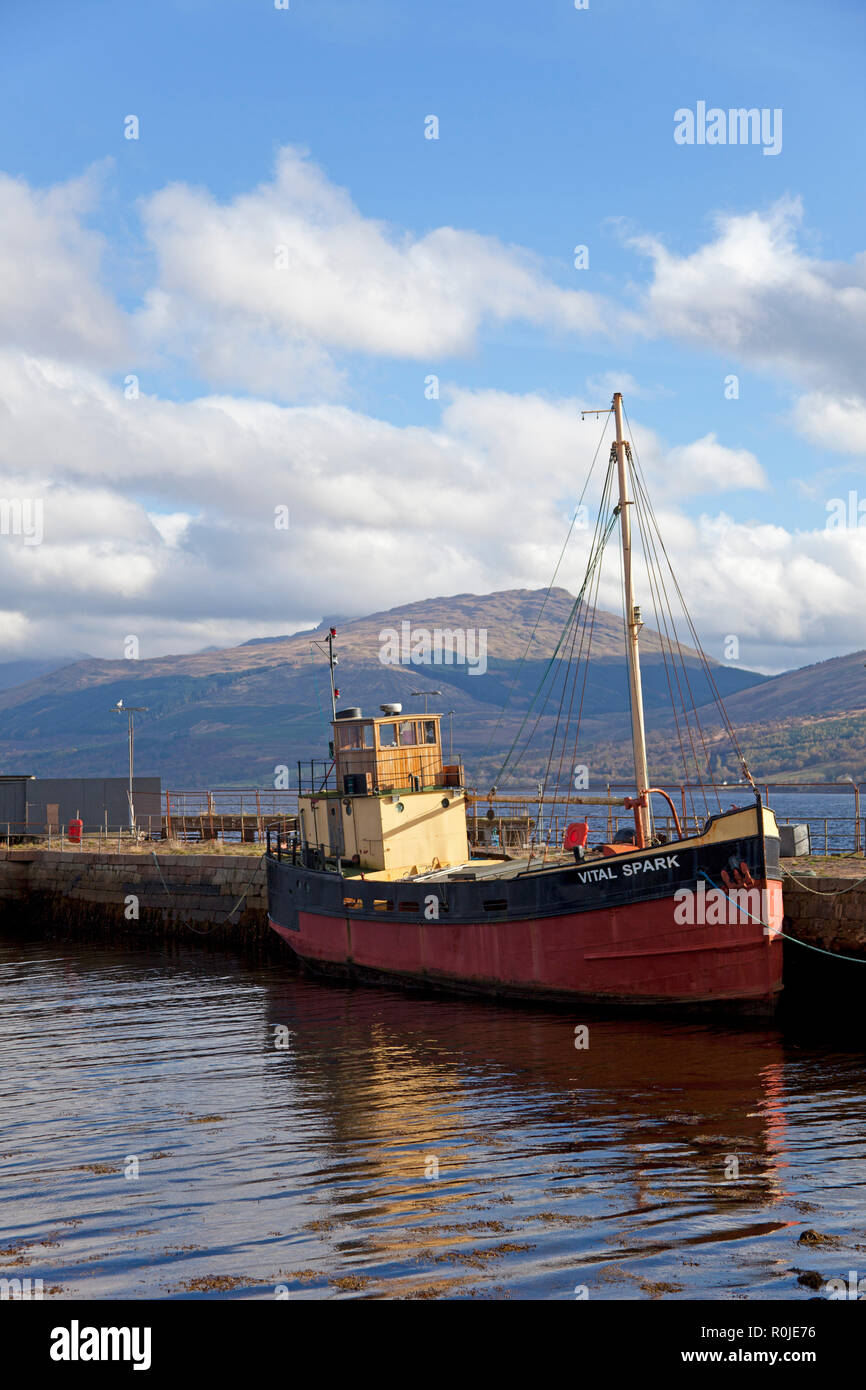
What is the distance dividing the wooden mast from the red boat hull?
3004 mm

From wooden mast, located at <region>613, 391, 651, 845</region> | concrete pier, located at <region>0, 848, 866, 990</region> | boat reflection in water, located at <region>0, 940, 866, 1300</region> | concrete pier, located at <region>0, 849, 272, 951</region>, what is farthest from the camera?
concrete pier, located at <region>0, 849, 272, 951</region>

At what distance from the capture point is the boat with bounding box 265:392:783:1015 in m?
23.0

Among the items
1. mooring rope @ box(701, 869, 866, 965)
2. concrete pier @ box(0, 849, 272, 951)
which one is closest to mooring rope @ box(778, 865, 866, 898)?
mooring rope @ box(701, 869, 866, 965)

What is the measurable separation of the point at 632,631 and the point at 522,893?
679 centimetres

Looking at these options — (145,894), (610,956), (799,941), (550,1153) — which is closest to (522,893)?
(610,956)

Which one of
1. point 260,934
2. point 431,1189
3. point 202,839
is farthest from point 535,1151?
point 202,839

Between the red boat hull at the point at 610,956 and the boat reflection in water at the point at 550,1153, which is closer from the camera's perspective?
the boat reflection in water at the point at 550,1153

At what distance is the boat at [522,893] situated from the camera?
23.0 meters

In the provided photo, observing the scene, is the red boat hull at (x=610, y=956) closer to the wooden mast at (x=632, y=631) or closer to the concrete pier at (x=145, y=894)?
the wooden mast at (x=632, y=631)

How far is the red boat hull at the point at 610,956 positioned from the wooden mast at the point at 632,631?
3004mm

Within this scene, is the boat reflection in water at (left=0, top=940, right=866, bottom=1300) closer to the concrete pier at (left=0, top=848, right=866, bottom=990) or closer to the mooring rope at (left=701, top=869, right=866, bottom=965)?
the mooring rope at (left=701, top=869, right=866, bottom=965)

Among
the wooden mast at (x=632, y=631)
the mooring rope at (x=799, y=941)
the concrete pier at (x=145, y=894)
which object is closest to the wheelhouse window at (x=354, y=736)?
the wooden mast at (x=632, y=631)
